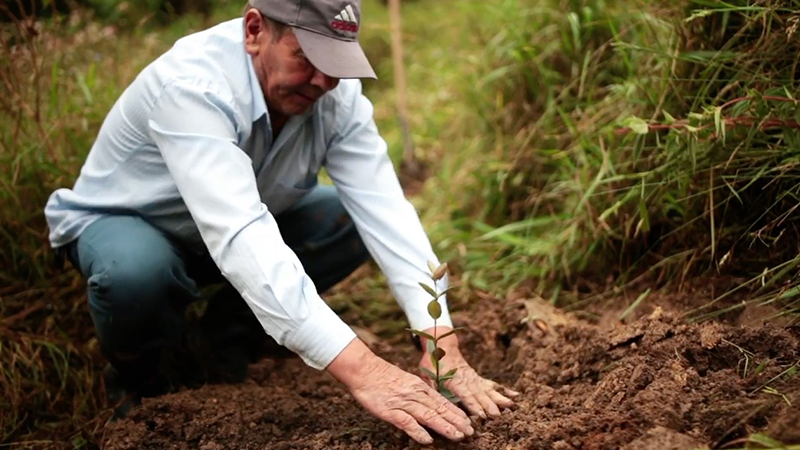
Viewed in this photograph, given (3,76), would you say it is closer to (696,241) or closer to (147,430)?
(147,430)

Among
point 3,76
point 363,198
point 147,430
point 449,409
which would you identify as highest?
point 3,76

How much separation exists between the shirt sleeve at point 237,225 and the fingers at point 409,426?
7.5 inches

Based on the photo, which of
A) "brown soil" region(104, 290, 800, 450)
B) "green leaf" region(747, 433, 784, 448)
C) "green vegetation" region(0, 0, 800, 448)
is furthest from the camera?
"green vegetation" region(0, 0, 800, 448)

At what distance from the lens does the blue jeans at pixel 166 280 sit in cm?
232

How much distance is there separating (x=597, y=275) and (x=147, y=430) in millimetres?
1585

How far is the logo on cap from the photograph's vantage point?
6.94ft

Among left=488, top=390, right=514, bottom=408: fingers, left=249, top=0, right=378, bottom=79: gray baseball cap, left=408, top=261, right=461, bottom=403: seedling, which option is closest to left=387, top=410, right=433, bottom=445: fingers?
left=408, top=261, right=461, bottom=403: seedling

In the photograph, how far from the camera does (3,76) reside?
2945 mm

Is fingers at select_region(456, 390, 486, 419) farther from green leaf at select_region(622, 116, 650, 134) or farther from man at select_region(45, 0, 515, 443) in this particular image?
green leaf at select_region(622, 116, 650, 134)

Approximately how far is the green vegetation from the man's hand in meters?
0.67

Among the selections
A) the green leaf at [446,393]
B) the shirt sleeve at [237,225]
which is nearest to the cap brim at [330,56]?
the shirt sleeve at [237,225]

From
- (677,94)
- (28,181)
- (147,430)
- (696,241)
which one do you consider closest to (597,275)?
(696,241)

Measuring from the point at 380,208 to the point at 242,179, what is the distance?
490 millimetres

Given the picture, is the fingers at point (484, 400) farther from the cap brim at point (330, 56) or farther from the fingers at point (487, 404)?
the cap brim at point (330, 56)
